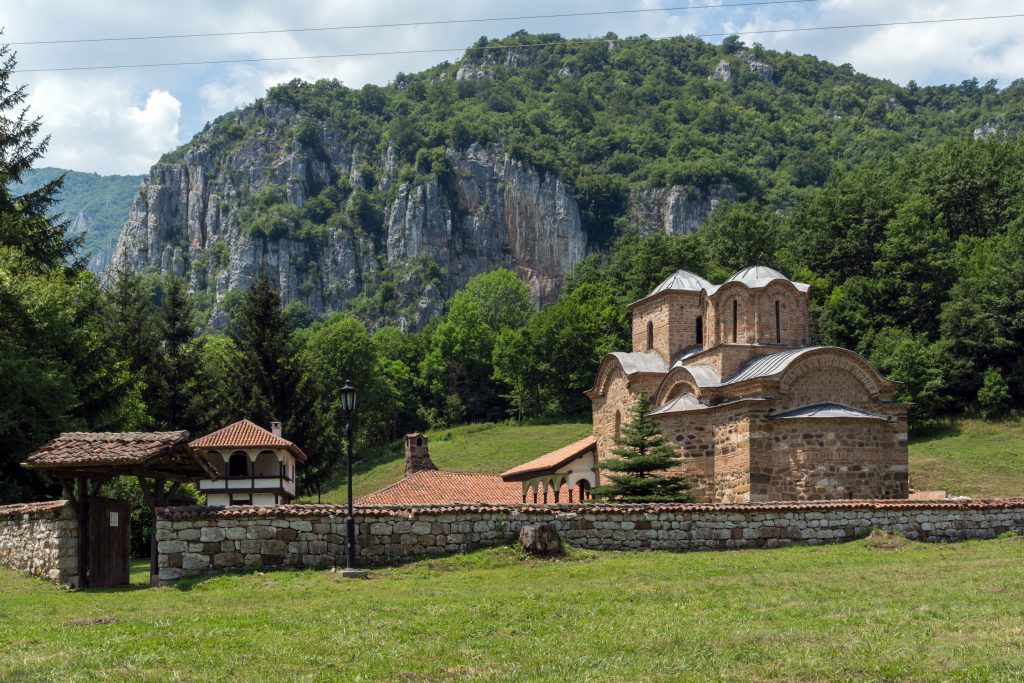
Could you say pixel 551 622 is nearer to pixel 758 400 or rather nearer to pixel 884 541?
pixel 884 541

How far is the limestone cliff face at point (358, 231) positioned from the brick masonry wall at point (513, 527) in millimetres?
99799

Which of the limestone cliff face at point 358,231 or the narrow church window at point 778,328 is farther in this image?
the limestone cliff face at point 358,231

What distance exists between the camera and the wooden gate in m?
15.6

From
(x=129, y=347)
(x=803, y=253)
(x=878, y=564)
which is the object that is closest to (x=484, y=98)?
(x=803, y=253)

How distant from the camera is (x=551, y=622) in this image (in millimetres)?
10867

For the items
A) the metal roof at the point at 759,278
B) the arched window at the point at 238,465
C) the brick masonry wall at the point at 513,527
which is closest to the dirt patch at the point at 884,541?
the brick masonry wall at the point at 513,527

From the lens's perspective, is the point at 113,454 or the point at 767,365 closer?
the point at 113,454

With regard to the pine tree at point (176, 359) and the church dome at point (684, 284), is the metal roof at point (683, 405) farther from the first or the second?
the pine tree at point (176, 359)

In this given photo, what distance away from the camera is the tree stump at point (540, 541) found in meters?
16.1

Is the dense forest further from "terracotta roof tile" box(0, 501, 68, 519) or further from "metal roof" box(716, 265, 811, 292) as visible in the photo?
"metal roof" box(716, 265, 811, 292)

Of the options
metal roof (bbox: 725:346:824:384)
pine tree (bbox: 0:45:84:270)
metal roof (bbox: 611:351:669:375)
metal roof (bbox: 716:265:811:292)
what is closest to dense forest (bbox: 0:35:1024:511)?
pine tree (bbox: 0:45:84:270)

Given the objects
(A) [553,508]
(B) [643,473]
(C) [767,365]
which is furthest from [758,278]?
(A) [553,508]

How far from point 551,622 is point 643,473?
13060 mm

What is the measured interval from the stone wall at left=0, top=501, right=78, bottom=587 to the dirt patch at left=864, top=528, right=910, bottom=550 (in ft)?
42.1
